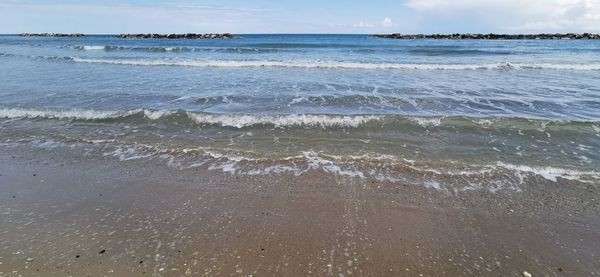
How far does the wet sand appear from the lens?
4.09m

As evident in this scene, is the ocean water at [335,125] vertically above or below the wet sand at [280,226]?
above

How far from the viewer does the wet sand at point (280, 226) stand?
409cm

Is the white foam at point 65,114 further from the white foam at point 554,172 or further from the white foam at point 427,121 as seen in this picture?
the white foam at point 554,172

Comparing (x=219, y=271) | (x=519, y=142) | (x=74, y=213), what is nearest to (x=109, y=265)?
(x=219, y=271)

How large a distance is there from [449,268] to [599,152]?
20.1 ft

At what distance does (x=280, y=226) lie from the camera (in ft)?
16.3

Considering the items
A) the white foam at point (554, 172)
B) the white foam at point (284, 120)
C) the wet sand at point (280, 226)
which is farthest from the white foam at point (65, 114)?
the white foam at point (554, 172)

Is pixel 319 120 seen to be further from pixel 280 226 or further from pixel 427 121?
pixel 280 226

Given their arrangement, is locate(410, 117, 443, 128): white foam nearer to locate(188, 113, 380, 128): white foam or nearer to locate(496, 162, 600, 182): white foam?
locate(188, 113, 380, 128): white foam

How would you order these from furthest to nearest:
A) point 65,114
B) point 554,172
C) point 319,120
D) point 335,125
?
1. point 65,114
2. point 319,120
3. point 335,125
4. point 554,172

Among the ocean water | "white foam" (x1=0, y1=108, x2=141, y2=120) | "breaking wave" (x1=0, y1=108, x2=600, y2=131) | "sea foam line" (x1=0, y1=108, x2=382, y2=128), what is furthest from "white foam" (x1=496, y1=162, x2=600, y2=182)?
"white foam" (x1=0, y1=108, x2=141, y2=120)

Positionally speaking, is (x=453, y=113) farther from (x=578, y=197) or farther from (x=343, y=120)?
(x=578, y=197)

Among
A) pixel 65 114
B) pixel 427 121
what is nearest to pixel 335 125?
pixel 427 121

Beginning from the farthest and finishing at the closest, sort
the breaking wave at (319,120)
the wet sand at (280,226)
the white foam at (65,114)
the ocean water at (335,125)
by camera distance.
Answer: the white foam at (65,114), the breaking wave at (319,120), the ocean water at (335,125), the wet sand at (280,226)
